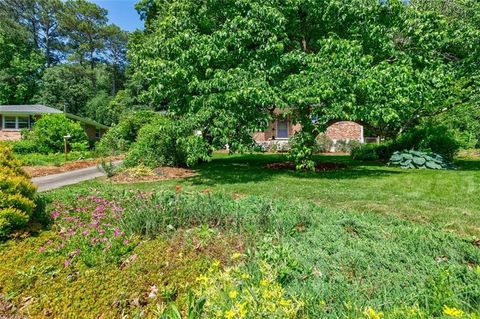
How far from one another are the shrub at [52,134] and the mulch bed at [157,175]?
13.1 meters

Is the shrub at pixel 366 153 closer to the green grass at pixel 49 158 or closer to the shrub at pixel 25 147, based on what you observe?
the green grass at pixel 49 158

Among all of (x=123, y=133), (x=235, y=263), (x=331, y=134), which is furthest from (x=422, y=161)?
(x=123, y=133)

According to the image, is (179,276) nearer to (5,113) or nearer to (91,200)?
(91,200)

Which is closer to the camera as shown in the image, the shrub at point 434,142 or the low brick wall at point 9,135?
the shrub at point 434,142

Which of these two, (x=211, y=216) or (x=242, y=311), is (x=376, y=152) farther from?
(x=242, y=311)

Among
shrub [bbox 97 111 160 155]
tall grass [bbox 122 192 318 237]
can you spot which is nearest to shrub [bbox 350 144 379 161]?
tall grass [bbox 122 192 318 237]

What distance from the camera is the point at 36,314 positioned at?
2.62m

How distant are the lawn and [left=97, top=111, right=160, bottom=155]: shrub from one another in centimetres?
1574

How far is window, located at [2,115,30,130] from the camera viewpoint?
87.0 feet

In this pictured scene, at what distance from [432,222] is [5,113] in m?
30.5

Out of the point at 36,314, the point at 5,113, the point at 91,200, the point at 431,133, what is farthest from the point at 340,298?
the point at 5,113

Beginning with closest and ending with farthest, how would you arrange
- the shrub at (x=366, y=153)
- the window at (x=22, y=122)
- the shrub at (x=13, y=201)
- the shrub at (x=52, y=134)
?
1. the shrub at (x=13, y=201)
2. the shrub at (x=366, y=153)
3. the shrub at (x=52, y=134)
4. the window at (x=22, y=122)

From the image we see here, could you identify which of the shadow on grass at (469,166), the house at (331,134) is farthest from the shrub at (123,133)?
the shadow on grass at (469,166)

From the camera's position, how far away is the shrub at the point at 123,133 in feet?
66.4
